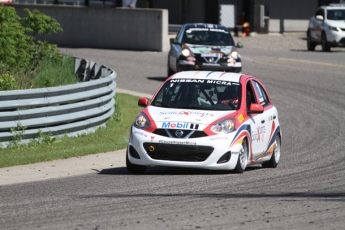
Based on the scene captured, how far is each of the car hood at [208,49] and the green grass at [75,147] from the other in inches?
273

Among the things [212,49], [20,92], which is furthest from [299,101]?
[20,92]

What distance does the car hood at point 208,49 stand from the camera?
87.2 feet

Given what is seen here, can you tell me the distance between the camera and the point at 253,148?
13.6m

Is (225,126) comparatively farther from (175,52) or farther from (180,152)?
(175,52)

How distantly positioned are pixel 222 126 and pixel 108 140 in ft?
16.0

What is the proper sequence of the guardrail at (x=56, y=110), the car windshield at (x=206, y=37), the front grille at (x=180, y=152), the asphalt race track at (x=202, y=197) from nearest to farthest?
the asphalt race track at (x=202, y=197) → the front grille at (x=180, y=152) → the guardrail at (x=56, y=110) → the car windshield at (x=206, y=37)

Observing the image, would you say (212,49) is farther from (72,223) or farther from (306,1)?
(306,1)

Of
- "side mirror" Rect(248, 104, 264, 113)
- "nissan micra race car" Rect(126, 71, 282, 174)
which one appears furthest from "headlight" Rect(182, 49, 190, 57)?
"side mirror" Rect(248, 104, 264, 113)

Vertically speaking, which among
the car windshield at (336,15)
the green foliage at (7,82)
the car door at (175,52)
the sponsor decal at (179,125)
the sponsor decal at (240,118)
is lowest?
the car windshield at (336,15)

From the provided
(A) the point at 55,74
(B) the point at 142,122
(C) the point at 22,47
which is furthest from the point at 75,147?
(C) the point at 22,47

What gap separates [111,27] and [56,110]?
2305 centimetres

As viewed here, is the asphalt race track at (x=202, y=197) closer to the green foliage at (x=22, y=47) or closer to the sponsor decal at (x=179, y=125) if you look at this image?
the sponsor decal at (x=179, y=125)

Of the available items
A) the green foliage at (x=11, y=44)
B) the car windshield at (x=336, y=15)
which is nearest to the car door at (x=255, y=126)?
the green foliage at (x=11, y=44)

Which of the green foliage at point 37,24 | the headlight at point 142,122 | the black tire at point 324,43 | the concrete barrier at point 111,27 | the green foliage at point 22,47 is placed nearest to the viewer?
the headlight at point 142,122
